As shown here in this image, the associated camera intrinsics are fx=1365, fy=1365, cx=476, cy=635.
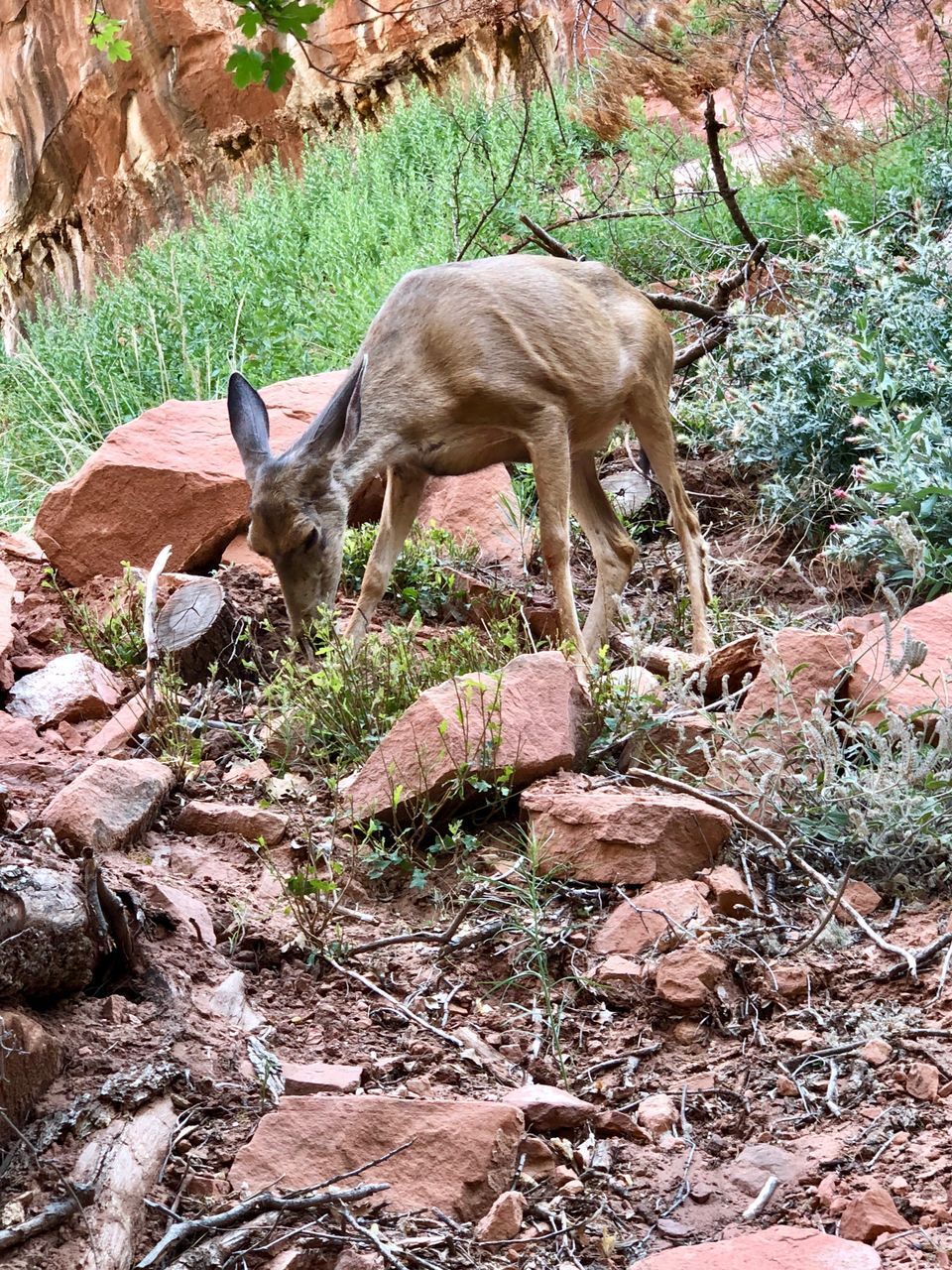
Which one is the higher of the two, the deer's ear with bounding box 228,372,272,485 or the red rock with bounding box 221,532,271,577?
the deer's ear with bounding box 228,372,272,485

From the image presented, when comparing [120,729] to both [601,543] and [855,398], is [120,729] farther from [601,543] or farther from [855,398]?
[855,398]

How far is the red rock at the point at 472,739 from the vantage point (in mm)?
4801

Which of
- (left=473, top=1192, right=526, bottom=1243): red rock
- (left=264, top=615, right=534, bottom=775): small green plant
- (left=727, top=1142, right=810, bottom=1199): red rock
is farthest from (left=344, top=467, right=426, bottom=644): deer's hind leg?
(left=473, top=1192, right=526, bottom=1243): red rock

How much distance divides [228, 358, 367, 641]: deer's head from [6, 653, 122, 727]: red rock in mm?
975

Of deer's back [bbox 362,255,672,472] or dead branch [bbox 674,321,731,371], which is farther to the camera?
dead branch [bbox 674,321,731,371]

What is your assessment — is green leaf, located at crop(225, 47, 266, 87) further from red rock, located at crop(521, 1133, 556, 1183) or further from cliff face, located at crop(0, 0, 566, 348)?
cliff face, located at crop(0, 0, 566, 348)

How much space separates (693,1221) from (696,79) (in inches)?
294

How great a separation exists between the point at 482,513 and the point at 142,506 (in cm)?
207

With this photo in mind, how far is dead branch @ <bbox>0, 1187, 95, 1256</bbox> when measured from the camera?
8.46 feet

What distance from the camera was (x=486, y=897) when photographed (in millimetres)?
4363

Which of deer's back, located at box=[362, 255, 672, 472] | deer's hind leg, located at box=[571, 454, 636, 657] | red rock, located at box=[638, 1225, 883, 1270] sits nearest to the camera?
red rock, located at box=[638, 1225, 883, 1270]

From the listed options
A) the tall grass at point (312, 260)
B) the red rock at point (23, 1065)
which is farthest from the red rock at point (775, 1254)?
the tall grass at point (312, 260)

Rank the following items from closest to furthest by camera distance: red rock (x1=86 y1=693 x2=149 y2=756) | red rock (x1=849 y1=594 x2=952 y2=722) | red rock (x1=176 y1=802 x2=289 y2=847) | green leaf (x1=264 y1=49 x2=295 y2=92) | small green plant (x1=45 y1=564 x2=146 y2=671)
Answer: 1. green leaf (x1=264 y1=49 x2=295 y2=92)
2. red rock (x1=849 y1=594 x2=952 y2=722)
3. red rock (x1=176 y1=802 x2=289 y2=847)
4. red rock (x1=86 y1=693 x2=149 y2=756)
5. small green plant (x1=45 y1=564 x2=146 y2=671)

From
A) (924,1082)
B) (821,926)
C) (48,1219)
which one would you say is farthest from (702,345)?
(48,1219)
